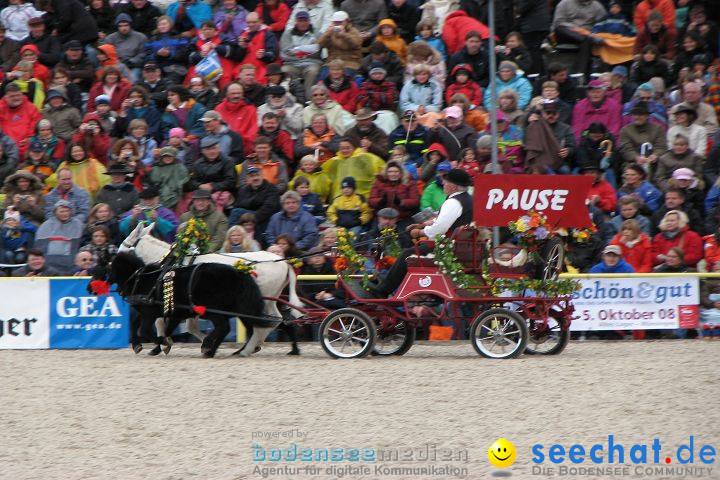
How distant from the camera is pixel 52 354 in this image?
14.0 meters

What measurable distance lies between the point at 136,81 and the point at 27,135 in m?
1.83

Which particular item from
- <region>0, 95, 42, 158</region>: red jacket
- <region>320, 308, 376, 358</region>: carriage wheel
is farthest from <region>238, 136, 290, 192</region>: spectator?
<region>320, 308, 376, 358</region>: carriage wheel

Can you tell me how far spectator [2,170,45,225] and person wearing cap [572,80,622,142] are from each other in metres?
6.97

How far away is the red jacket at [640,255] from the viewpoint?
14.4 metres

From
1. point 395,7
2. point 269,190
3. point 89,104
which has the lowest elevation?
point 269,190

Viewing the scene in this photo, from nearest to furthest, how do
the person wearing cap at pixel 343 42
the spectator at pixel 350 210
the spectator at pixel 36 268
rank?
1. the spectator at pixel 36 268
2. the spectator at pixel 350 210
3. the person wearing cap at pixel 343 42

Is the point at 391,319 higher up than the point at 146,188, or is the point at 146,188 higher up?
the point at 146,188

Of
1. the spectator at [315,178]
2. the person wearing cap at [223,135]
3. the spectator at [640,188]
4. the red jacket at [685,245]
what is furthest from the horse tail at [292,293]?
the spectator at [640,188]

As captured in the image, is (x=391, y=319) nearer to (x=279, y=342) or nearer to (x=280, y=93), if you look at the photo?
(x=279, y=342)

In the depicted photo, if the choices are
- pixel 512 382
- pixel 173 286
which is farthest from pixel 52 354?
pixel 512 382

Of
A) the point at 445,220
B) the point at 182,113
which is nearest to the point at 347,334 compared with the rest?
the point at 445,220

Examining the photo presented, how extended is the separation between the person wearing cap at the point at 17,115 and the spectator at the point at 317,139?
12.6ft

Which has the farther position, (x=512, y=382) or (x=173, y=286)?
(x=173, y=286)

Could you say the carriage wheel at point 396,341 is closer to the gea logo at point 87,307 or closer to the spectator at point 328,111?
the gea logo at point 87,307
